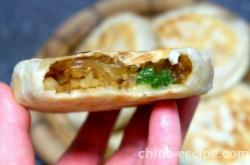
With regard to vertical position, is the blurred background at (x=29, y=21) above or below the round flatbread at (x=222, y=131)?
above

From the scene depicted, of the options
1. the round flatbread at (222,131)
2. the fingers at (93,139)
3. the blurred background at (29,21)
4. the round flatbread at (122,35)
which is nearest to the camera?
the fingers at (93,139)

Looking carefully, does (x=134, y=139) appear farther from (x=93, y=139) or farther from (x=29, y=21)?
(x=29, y=21)

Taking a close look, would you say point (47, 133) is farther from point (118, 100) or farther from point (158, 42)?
point (118, 100)

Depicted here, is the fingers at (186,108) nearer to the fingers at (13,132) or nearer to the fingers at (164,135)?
the fingers at (164,135)

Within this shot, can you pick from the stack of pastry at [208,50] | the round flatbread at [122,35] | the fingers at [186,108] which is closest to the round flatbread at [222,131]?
the stack of pastry at [208,50]

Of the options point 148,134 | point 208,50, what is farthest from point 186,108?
point 208,50

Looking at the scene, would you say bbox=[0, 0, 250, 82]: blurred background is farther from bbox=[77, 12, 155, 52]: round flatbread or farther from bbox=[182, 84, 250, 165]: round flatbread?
bbox=[182, 84, 250, 165]: round flatbread
